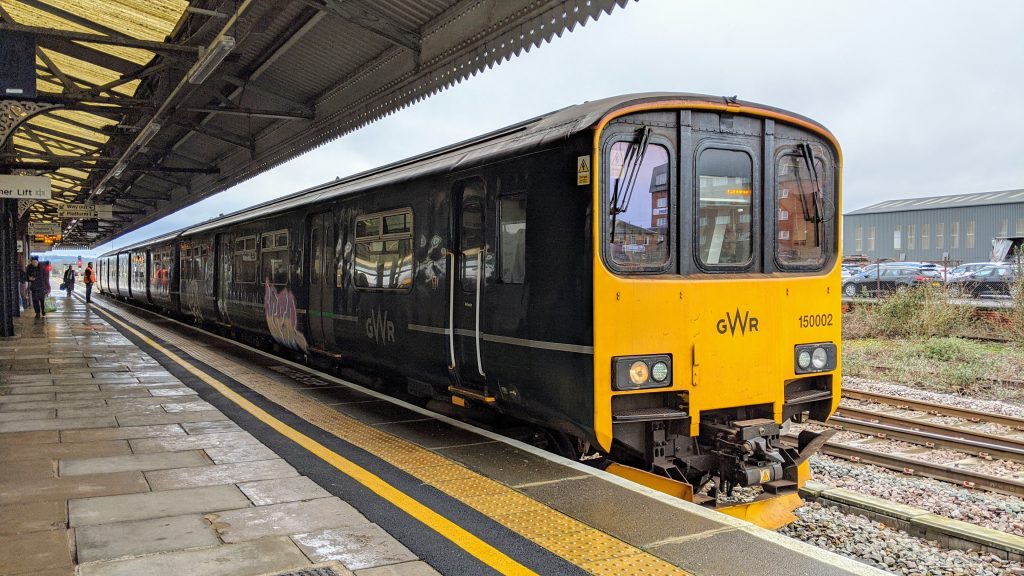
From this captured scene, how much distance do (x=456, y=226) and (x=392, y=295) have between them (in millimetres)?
1552

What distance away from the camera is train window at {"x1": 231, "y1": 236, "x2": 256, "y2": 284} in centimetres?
1293

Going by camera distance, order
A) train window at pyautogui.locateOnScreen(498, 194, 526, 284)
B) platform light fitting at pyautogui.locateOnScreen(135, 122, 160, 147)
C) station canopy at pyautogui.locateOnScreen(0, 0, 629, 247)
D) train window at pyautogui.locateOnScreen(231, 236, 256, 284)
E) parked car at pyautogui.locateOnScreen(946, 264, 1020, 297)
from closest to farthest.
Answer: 1. train window at pyautogui.locateOnScreen(498, 194, 526, 284)
2. station canopy at pyautogui.locateOnScreen(0, 0, 629, 247)
3. platform light fitting at pyautogui.locateOnScreen(135, 122, 160, 147)
4. train window at pyautogui.locateOnScreen(231, 236, 256, 284)
5. parked car at pyautogui.locateOnScreen(946, 264, 1020, 297)

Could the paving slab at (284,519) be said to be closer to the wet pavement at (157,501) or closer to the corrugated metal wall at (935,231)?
the wet pavement at (157,501)

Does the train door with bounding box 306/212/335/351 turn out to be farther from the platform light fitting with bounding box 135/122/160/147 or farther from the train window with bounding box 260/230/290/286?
the platform light fitting with bounding box 135/122/160/147

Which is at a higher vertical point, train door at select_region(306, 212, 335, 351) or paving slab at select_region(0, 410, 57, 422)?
train door at select_region(306, 212, 335, 351)

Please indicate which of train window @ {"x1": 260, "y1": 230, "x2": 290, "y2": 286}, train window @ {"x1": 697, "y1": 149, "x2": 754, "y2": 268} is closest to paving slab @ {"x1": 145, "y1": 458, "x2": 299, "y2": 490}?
train window @ {"x1": 697, "y1": 149, "x2": 754, "y2": 268}

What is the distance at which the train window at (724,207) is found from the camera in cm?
537

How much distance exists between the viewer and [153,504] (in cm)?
452

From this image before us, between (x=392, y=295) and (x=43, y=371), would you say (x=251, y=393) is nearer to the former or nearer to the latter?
(x=392, y=295)

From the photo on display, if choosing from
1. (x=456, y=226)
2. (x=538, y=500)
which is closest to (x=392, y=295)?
(x=456, y=226)

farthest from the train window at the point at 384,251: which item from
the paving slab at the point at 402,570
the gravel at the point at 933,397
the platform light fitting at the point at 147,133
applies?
the gravel at the point at 933,397

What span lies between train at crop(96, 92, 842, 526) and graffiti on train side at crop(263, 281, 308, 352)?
438 cm

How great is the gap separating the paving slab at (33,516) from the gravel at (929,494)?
6.34 metres

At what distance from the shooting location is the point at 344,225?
356 inches
